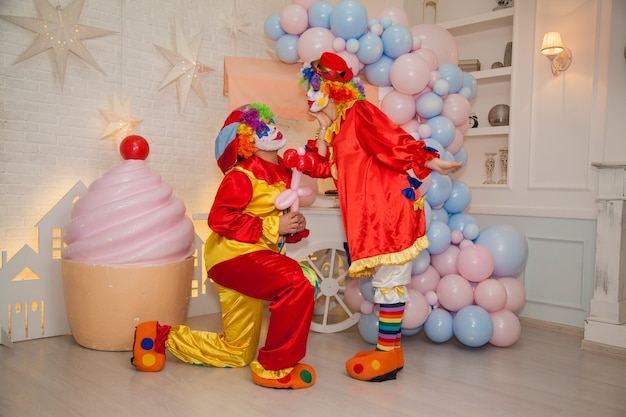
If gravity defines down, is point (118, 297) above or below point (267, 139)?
below

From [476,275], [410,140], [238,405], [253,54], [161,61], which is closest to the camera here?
[238,405]

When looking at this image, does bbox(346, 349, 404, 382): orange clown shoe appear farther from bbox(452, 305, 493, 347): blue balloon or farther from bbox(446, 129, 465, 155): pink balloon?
bbox(446, 129, 465, 155): pink balloon

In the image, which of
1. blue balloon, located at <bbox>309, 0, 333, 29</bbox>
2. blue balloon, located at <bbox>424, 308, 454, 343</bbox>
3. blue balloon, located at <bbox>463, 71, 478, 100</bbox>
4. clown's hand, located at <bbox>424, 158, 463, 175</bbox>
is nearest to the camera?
clown's hand, located at <bbox>424, 158, 463, 175</bbox>

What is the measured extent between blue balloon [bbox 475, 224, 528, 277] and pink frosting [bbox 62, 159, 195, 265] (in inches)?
74.0

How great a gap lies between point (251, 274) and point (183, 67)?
2.23 meters

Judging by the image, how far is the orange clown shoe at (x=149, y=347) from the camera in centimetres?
283

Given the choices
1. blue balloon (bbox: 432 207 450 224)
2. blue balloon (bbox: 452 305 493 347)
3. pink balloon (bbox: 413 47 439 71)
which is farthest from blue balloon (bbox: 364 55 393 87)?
blue balloon (bbox: 452 305 493 347)

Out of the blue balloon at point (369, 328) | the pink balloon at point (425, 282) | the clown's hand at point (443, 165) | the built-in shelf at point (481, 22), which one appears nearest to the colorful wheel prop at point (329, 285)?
the blue balloon at point (369, 328)

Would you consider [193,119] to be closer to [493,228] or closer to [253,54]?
[253,54]

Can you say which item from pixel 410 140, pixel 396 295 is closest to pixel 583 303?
pixel 396 295

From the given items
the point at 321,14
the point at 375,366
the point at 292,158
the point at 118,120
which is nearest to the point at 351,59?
the point at 321,14

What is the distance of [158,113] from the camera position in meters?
4.21

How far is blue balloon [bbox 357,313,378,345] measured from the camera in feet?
11.0

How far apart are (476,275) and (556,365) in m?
0.65
